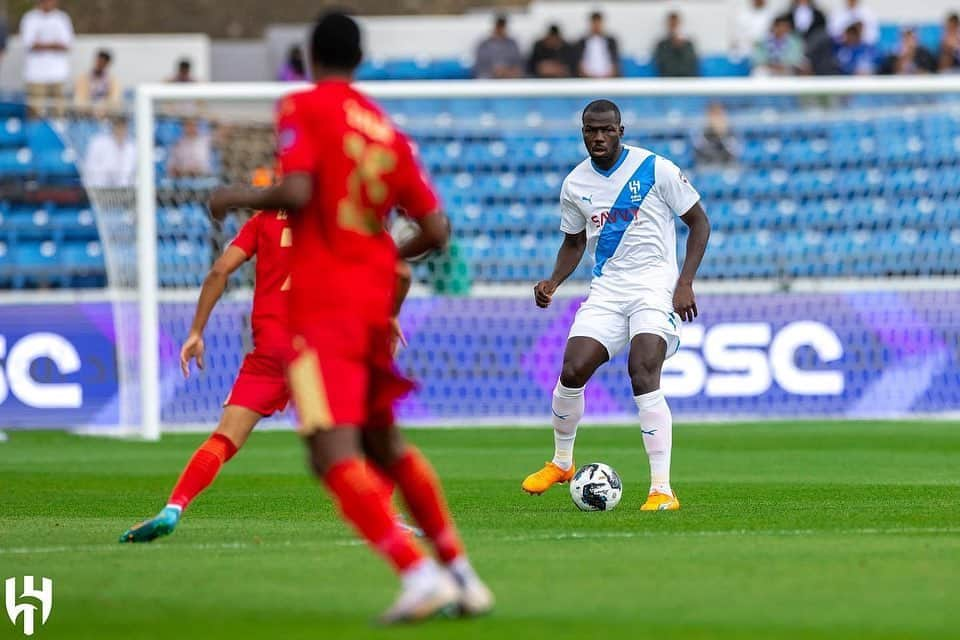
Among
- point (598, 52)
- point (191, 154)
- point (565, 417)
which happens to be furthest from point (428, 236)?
point (598, 52)

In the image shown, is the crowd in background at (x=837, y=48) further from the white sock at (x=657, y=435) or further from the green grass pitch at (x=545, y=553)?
the white sock at (x=657, y=435)

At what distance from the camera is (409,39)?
25234 millimetres

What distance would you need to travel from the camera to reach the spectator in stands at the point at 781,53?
21953 millimetres

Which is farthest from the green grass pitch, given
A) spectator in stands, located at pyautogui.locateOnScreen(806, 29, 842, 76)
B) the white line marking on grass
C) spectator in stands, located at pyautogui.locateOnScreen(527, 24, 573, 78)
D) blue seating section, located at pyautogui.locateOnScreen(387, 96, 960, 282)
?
spectator in stands, located at pyautogui.locateOnScreen(527, 24, 573, 78)

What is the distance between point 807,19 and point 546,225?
19.3 feet

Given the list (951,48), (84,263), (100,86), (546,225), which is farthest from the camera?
(100,86)

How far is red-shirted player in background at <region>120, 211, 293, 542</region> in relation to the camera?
337 inches

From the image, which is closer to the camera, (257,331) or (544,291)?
(257,331)

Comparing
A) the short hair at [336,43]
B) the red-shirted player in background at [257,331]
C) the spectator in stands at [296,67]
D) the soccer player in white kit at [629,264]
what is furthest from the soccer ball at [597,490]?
the spectator in stands at [296,67]

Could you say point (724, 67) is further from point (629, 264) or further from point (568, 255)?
point (629, 264)

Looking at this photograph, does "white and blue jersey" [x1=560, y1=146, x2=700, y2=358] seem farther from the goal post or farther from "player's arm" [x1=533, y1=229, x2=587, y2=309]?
the goal post

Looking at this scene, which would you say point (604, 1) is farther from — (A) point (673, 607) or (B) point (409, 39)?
(A) point (673, 607)

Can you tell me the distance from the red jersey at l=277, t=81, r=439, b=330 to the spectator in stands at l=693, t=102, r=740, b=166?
46.8ft

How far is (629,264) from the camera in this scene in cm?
1023
